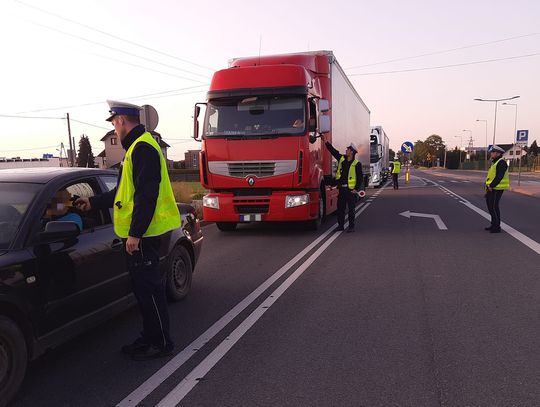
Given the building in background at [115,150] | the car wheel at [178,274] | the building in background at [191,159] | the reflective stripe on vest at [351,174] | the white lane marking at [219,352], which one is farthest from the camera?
the building in background at [191,159]

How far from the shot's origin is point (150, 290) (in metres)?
3.65

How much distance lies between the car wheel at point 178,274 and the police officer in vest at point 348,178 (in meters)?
5.57

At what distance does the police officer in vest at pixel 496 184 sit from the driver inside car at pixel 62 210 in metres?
8.94

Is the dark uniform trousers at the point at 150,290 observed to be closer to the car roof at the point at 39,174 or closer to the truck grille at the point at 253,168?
the car roof at the point at 39,174

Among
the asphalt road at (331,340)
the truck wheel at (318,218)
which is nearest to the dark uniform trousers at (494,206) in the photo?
the asphalt road at (331,340)

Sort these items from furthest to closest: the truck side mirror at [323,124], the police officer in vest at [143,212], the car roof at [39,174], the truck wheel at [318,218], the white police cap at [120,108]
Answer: the truck wheel at [318,218] < the truck side mirror at [323,124] < the car roof at [39,174] < the white police cap at [120,108] < the police officer in vest at [143,212]

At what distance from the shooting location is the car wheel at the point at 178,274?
16.6ft

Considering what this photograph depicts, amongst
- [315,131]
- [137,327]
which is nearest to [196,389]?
[137,327]

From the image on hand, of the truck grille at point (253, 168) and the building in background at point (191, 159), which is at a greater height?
the truck grille at point (253, 168)

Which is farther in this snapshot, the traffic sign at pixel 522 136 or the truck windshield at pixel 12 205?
the traffic sign at pixel 522 136

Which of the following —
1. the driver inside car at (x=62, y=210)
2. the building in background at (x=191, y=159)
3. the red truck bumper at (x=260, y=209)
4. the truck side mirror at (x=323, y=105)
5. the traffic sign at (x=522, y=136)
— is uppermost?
the truck side mirror at (x=323, y=105)

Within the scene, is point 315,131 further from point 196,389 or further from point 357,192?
point 196,389

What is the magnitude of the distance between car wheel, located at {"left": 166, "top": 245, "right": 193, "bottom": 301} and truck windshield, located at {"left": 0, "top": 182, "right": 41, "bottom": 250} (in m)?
1.73

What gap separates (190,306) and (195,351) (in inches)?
49.6
